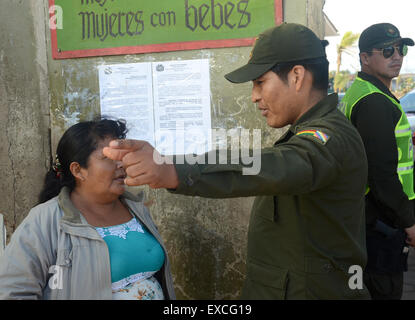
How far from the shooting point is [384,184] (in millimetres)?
2396

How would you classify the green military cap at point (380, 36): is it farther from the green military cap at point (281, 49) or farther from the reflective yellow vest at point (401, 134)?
the green military cap at point (281, 49)

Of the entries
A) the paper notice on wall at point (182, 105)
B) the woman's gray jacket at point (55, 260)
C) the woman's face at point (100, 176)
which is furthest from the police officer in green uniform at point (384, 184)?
the woman's gray jacket at point (55, 260)

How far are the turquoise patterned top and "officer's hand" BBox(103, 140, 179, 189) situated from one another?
0.98m

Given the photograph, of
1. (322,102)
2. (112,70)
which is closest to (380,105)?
(322,102)

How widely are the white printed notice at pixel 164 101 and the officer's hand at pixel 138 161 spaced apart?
1760 mm

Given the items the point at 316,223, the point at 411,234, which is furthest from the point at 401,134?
the point at 316,223

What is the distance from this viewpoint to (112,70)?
2998mm

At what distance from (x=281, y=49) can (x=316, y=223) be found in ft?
2.23

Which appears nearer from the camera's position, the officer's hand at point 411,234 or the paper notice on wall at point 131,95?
the officer's hand at point 411,234

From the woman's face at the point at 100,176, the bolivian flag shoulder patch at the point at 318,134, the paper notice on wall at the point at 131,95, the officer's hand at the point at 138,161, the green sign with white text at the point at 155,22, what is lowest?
the woman's face at the point at 100,176

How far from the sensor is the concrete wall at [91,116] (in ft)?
9.41
